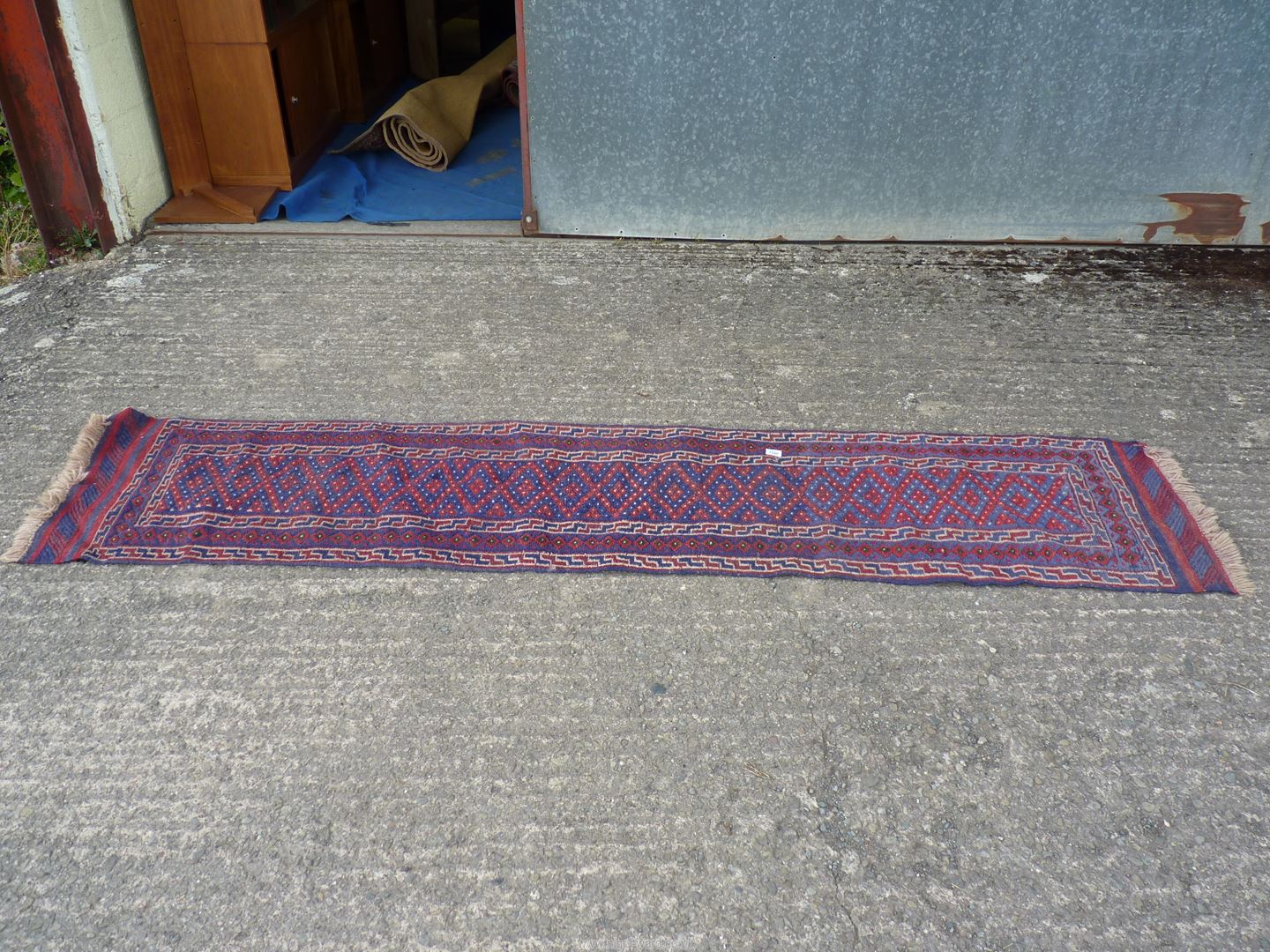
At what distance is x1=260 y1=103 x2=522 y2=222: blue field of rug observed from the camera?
4.32 m

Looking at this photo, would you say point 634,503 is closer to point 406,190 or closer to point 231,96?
point 406,190

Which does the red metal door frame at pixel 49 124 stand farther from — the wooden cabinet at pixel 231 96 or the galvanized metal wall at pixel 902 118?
the galvanized metal wall at pixel 902 118

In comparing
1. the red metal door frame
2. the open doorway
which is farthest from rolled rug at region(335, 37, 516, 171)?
the red metal door frame

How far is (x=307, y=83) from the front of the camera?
477 centimetres

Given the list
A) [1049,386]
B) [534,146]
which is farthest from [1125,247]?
[534,146]

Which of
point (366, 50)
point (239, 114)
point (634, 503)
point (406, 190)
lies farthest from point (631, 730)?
point (366, 50)

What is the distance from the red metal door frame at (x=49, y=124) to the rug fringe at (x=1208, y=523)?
3.90 m

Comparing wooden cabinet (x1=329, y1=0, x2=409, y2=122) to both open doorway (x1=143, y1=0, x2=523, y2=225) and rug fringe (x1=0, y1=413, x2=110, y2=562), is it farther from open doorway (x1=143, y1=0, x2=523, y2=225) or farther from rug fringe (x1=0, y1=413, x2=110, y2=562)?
rug fringe (x1=0, y1=413, x2=110, y2=562)

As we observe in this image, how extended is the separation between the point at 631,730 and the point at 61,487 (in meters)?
1.71

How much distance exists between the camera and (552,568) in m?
2.45

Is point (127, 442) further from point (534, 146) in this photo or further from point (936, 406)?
point (936, 406)

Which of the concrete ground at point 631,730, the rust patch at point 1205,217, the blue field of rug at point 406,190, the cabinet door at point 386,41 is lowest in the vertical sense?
the concrete ground at point 631,730

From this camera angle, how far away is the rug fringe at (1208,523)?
2414 millimetres

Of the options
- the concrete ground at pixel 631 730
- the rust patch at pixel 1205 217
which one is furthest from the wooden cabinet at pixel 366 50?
the rust patch at pixel 1205 217
